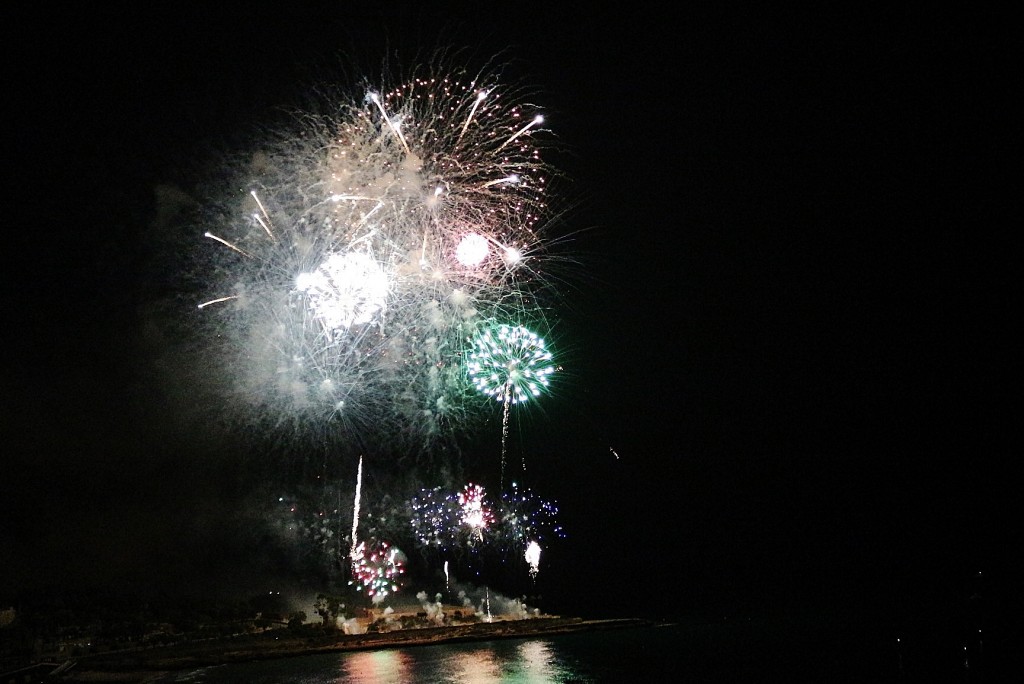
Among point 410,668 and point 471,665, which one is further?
point 471,665

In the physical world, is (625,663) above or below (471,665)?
below

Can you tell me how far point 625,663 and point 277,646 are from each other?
1745 centimetres

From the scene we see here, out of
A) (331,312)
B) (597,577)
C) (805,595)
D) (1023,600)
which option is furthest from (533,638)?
(805,595)

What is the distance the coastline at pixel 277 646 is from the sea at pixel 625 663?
4.16ft

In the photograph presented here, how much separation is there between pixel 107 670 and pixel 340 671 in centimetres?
949

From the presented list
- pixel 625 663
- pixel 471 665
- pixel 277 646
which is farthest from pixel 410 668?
pixel 277 646

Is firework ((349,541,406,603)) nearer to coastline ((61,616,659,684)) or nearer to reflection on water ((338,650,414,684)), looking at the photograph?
coastline ((61,616,659,684))

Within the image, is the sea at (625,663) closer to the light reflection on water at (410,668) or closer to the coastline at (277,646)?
the light reflection on water at (410,668)

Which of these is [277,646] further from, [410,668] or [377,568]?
[377,568]

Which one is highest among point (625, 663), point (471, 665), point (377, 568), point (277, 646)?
point (377, 568)

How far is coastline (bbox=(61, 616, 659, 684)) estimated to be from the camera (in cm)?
2836

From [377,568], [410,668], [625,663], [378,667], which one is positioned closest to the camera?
[410,668]

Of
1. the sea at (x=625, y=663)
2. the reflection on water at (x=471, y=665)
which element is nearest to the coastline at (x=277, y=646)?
the reflection on water at (x=471, y=665)

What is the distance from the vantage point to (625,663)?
28.4 m
